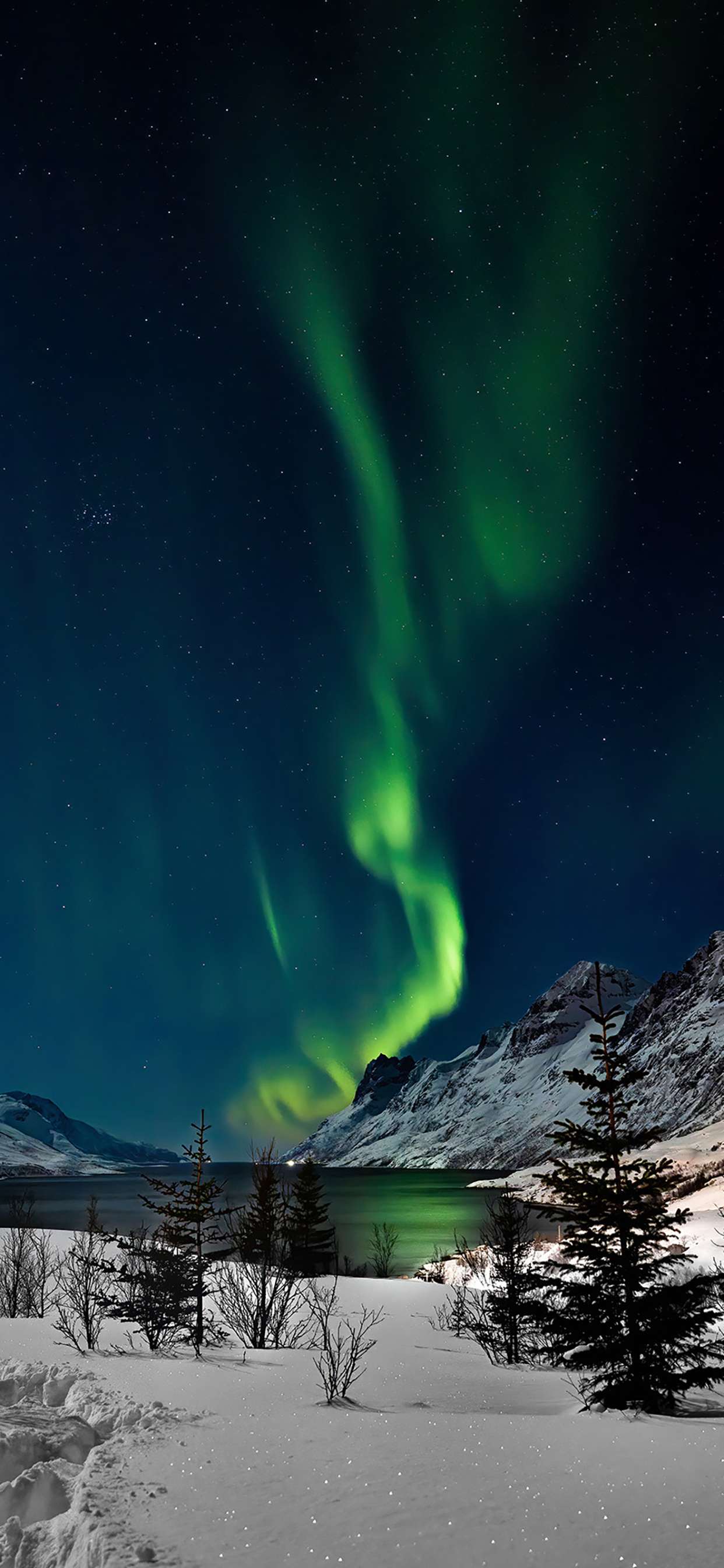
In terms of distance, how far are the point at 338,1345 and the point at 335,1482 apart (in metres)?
9.47

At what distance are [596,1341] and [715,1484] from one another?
5538 millimetres

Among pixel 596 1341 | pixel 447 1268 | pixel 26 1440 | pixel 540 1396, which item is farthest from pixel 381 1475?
pixel 447 1268

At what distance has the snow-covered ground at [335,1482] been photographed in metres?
6.52

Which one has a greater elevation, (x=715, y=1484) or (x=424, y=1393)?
(x=715, y=1484)

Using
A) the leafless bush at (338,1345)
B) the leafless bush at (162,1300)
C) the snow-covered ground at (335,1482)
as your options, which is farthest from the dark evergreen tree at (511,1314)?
the leafless bush at (162,1300)

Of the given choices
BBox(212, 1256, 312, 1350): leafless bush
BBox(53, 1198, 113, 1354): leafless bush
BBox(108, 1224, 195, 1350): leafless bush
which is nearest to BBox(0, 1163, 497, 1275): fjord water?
BBox(53, 1198, 113, 1354): leafless bush

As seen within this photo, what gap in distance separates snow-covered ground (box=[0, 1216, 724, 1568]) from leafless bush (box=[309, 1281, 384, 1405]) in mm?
551

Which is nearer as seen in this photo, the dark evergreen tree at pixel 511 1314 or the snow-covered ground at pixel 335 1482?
the snow-covered ground at pixel 335 1482

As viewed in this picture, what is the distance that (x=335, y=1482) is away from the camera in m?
8.07

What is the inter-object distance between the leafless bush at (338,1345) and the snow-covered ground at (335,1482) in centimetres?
55

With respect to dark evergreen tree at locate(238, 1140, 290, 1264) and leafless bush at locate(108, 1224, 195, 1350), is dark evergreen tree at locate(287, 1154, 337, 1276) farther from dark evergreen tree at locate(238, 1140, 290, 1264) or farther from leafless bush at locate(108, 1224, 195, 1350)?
leafless bush at locate(108, 1224, 195, 1350)

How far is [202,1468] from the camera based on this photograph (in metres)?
8.68

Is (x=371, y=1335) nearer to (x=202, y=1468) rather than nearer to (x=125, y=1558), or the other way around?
(x=202, y=1468)

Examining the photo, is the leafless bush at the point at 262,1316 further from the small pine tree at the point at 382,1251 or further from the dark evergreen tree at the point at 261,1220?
the small pine tree at the point at 382,1251
